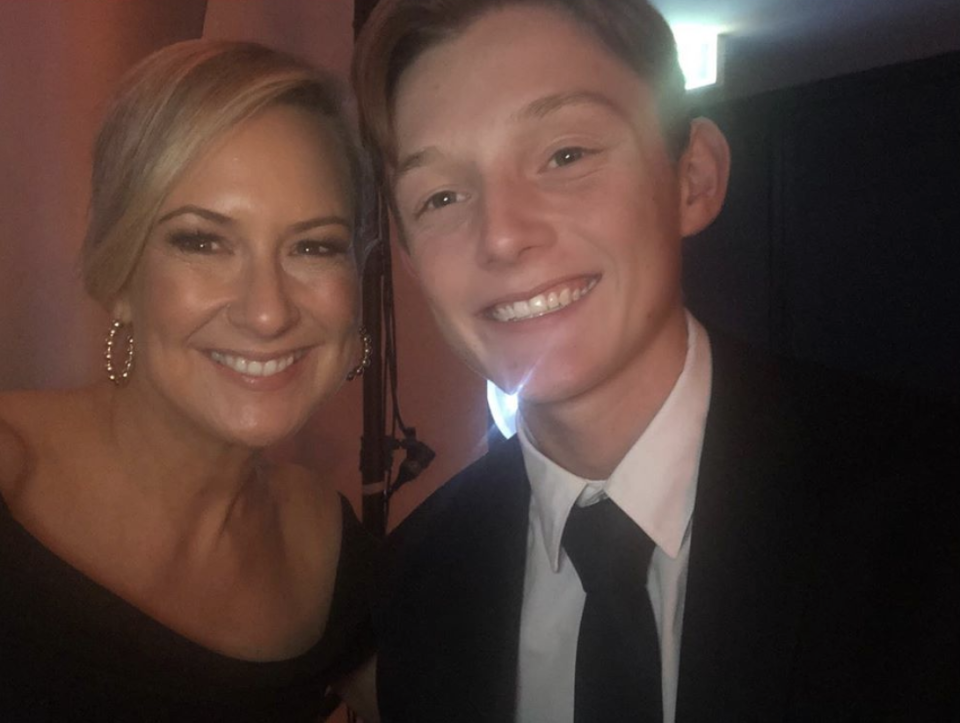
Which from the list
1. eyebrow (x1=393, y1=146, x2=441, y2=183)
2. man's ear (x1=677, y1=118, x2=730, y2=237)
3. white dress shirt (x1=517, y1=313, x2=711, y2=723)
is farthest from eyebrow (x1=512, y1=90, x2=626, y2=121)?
white dress shirt (x1=517, y1=313, x2=711, y2=723)

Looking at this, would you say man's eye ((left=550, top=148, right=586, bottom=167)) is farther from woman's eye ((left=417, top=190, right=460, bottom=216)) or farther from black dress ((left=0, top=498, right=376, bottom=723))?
black dress ((left=0, top=498, right=376, bottom=723))

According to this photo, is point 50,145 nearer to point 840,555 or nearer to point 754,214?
point 840,555

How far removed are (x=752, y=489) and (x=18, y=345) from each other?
148 cm

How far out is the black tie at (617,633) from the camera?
0.84 m

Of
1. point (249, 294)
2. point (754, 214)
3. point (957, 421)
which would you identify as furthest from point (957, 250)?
point (249, 294)

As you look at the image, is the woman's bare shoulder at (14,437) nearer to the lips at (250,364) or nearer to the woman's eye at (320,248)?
the lips at (250,364)

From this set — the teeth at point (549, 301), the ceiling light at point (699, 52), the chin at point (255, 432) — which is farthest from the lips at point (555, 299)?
the ceiling light at point (699, 52)

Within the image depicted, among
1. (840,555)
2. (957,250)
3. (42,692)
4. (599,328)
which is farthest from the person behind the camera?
(957,250)

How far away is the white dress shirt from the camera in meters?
0.92

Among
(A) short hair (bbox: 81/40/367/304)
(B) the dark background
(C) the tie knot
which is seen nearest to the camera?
(C) the tie knot

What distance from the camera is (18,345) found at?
1.58 metres

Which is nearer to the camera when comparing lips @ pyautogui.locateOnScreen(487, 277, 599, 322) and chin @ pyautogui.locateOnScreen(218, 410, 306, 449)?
lips @ pyautogui.locateOnScreen(487, 277, 599, 322)

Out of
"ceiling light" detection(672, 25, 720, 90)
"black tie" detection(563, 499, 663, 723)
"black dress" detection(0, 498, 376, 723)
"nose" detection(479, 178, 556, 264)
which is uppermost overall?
"ceiling light" detection(672, 25, 720, 90)

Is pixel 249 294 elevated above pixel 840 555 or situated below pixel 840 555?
above
